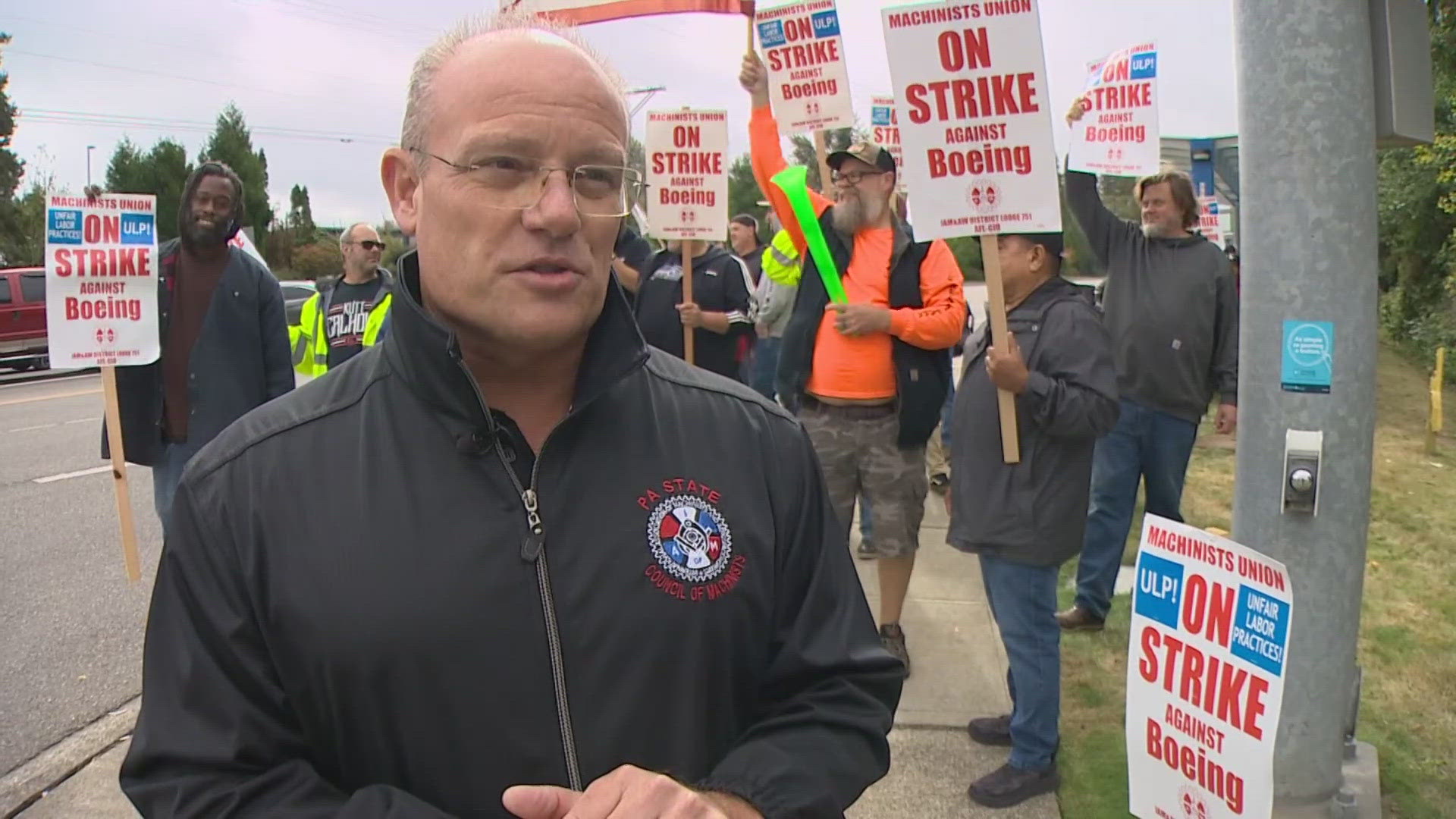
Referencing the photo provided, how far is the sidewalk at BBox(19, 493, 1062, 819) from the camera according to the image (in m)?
3.56

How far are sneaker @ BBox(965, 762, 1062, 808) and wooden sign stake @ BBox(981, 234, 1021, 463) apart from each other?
1046 mm

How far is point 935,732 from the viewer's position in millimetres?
4082

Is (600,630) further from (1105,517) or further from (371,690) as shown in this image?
(1105,517)

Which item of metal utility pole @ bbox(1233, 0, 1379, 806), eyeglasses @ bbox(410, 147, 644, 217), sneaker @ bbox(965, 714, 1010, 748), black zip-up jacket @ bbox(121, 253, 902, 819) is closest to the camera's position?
black zip-up jacket @ bbox(121, 253, 902, 819)

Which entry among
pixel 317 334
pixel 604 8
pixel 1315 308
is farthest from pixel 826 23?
pixel 1315 308

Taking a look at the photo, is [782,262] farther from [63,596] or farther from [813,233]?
[63,596]

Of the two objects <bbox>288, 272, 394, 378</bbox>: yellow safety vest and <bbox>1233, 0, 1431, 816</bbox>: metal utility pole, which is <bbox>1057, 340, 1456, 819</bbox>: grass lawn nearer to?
<bbox>1233, 0, 1431, 816</bbox>: metal utility pole

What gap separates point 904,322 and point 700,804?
3260 millimetres

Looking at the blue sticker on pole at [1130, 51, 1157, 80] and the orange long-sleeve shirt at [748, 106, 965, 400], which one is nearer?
the orange long-sleeve shirt at [748, 106, 965, 400]

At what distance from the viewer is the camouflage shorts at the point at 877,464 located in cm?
449

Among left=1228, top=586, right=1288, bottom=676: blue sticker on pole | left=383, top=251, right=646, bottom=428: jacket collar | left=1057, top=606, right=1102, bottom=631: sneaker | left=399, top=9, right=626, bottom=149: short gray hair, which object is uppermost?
left=399, top=9, right=626, bottom=149: short gray hair

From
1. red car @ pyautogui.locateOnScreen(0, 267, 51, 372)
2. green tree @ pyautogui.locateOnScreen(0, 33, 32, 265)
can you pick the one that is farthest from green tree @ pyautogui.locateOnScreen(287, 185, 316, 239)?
red car @ pyautogui.locateOnScreen(0, 267, 51, 372)

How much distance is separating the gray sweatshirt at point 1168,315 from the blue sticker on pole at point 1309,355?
2166 millimetres

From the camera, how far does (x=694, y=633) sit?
1.41 metres
